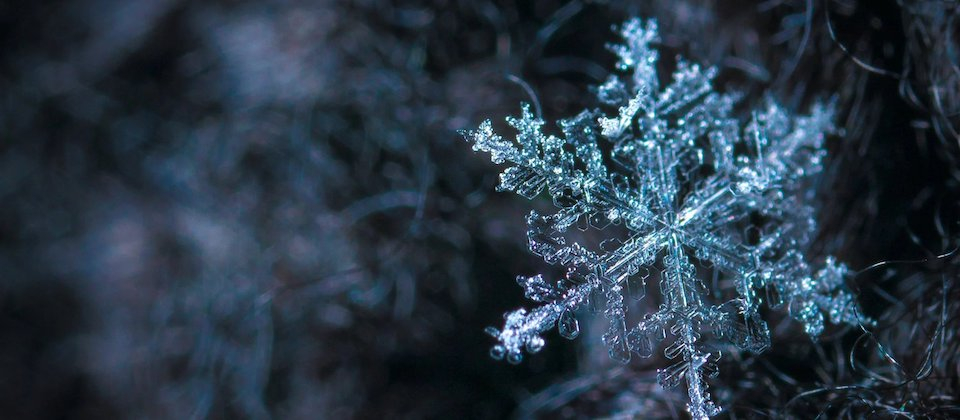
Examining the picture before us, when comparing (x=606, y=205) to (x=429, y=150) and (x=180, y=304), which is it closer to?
(x=429, y=150)

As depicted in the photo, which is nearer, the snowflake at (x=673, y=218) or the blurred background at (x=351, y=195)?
the snowflake at (x=673, y=218)

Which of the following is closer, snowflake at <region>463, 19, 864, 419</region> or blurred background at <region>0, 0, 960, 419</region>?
snowflake at <region>463, 19, 864, 419</region>

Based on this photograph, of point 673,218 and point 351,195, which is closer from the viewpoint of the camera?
point 673,218

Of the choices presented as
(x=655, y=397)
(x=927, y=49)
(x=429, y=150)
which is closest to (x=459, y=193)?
(x=429, y=150)

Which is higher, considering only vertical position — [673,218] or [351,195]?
[351,195]
